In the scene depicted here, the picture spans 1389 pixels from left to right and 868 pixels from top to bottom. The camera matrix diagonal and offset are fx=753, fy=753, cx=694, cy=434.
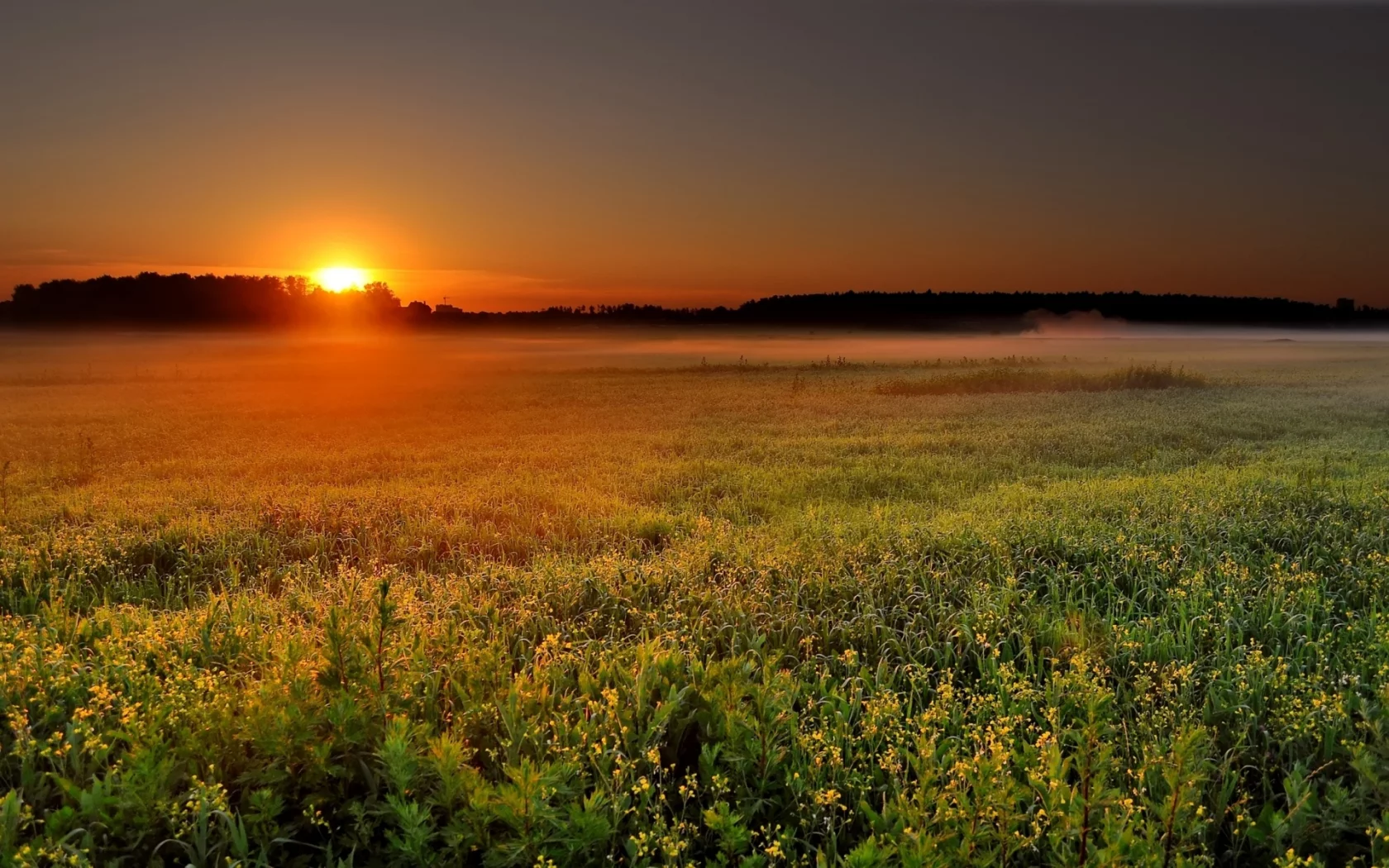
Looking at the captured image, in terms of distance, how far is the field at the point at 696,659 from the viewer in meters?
3.29

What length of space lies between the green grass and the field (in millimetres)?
15008

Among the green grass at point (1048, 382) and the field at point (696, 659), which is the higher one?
the green grass at point (1048, 382)

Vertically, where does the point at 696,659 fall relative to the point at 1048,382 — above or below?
below

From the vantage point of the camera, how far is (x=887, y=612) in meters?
6.33

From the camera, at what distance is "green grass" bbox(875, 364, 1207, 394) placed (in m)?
28.7

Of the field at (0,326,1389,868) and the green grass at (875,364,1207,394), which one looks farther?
the green grass at (875,364,1207,394)

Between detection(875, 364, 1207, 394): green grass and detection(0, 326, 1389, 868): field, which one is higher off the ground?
detection(875, 364, 1207, 394): green grass

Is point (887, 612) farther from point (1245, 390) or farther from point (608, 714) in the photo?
point (1245, 390)

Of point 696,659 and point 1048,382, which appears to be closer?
point 696,659

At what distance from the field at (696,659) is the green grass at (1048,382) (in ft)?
49.2

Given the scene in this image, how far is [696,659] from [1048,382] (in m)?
28.9

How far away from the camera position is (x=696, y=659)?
17.3ft

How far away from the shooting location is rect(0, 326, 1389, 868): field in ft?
10.8


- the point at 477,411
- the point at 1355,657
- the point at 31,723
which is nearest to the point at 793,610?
the point at 1355,657
